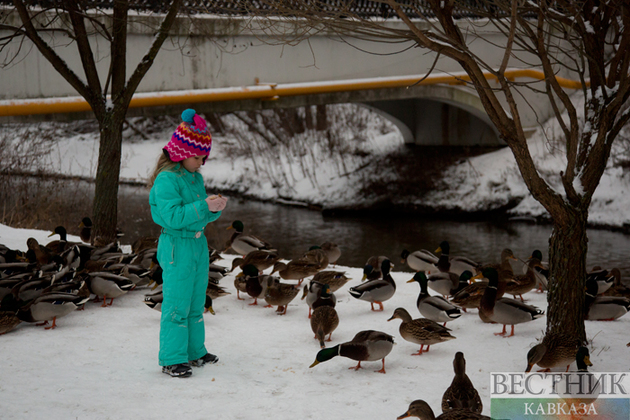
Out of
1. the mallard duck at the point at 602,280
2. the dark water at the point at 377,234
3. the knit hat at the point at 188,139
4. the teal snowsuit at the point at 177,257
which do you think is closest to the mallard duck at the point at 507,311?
the mallard duck at the point at 602,280

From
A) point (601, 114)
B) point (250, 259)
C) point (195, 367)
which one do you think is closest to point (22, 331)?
point (195, 367)

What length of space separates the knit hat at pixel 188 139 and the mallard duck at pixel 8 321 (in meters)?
2.45

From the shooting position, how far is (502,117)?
5.04 meters

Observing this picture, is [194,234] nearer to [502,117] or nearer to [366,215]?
[502,117]

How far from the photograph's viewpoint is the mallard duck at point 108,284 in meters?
6.69

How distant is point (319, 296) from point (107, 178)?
4110 millimetres

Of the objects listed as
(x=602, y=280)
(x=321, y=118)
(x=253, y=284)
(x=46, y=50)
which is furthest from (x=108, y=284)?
(x=321, y=118)

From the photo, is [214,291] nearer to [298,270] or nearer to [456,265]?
[298,270]

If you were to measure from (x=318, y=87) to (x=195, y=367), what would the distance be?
12.6 m

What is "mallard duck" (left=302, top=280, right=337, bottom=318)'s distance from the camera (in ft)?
21.1

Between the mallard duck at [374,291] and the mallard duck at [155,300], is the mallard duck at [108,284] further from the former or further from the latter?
the mallard duck at [374,291]

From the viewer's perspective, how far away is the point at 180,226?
183 inches

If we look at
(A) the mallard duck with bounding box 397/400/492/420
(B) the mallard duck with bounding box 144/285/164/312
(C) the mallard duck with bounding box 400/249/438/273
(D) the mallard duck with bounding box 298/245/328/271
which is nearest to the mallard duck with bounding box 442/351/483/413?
(A) the mallard duck with bounding box 397/400/492/420

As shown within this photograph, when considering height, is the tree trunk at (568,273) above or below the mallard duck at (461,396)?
above
